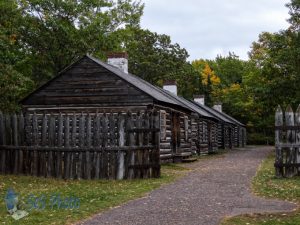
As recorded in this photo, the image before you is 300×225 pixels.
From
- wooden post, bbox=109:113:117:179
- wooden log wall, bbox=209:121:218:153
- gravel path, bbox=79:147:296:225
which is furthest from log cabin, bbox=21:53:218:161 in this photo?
wooden log wall, bbox=209:121:218:153

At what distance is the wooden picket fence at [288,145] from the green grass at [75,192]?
359 centimetres

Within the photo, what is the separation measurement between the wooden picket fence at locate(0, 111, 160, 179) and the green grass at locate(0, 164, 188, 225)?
1.50 ft

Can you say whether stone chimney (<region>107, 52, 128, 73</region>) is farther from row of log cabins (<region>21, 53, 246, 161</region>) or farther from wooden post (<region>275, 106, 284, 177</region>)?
wooden post (<region>275, 106, 284, 177</region>)

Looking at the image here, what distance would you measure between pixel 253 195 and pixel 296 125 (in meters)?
4.03

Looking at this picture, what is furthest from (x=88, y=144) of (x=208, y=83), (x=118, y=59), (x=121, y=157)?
(x=208, y=83)

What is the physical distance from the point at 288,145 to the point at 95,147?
6200mm

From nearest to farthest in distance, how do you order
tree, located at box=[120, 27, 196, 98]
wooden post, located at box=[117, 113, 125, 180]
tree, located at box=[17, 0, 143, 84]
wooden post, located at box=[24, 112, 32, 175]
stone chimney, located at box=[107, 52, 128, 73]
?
wooden post, located at box=[117, 113, 125, 180] < wooden post, located at box=[24, 112, 32, 175] < stone chimney, located at box=[107, 52, 128, 73] < tree, located at box=[17, 0, 143, 84] < tree, located at box=[120, 27, 196, 98]

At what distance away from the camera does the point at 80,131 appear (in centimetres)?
1481

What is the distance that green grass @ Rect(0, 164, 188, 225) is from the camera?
861 centimetres

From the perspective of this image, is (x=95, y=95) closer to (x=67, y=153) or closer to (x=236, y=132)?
(x=67, y=153)

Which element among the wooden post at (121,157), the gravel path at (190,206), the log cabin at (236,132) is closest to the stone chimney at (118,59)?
the wooden post at (121,157)

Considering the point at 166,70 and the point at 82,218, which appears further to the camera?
the point at 166,70

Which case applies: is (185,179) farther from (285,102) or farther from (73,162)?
(285,102)

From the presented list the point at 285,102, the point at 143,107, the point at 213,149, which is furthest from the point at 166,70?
the point at 143,107
